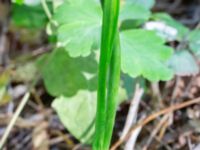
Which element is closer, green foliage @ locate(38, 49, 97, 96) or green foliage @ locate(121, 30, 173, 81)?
green foliage @ locate(121, 30, 173, 81)

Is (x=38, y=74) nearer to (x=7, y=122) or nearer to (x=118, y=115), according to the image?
(x=7, y=122)

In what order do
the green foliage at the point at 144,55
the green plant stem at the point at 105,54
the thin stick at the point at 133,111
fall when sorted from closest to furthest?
the green plant stem at the point at 105,54 → the green foliage at the point at 144,55 → the thin stick at the point at 133,111

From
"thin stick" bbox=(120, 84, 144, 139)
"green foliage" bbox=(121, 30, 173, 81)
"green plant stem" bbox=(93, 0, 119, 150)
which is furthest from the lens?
"thin stick" bbox=(120, 84, 144, 139)

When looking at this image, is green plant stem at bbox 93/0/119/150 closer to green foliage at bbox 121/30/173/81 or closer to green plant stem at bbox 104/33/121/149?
green plant stem at bbox 104/33/121/149

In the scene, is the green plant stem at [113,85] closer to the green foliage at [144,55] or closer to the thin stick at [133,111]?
the green foliage at [144,55]

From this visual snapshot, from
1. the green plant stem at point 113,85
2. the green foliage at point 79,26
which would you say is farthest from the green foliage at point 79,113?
the green plant stem at point 113,85

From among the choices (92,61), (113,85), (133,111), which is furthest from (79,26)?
(113,85)

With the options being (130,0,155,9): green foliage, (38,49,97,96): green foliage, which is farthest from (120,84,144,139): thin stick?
(130,0,155,9): green foliage
